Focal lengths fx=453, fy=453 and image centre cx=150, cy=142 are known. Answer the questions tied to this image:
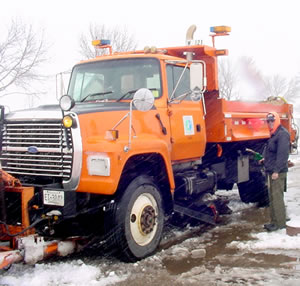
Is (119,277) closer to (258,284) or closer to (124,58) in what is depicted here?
(258,284)

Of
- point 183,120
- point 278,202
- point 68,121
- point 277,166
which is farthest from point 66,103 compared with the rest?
point 278,202

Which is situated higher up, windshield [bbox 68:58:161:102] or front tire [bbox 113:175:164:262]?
windshield [bbox 68:58:161:102]

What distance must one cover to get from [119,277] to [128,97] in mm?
2428

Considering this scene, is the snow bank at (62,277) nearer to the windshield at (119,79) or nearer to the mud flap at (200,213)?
the mud flap at (200,213)

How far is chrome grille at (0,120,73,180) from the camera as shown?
16.4ft

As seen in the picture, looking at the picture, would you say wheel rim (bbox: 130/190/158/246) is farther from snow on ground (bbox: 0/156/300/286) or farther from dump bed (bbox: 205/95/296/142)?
dump bed (bbox: 205/95/296/142)

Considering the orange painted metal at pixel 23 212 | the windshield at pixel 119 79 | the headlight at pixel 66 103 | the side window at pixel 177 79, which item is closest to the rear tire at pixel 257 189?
the side window at pixel 177 79

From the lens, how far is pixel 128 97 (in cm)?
616

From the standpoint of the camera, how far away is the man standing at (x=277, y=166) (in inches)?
266

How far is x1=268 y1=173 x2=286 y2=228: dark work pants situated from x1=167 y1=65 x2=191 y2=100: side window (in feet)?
6.14

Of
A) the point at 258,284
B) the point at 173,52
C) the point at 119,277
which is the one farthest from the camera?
the point at 173,52

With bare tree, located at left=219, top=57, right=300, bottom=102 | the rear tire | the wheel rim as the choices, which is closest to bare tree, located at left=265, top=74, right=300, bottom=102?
bare tree, located at left=219, top=57, right=300, bottom=102

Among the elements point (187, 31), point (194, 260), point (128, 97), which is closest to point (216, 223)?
point (194, 260)

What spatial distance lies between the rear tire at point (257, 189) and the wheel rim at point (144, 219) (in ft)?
13.3
